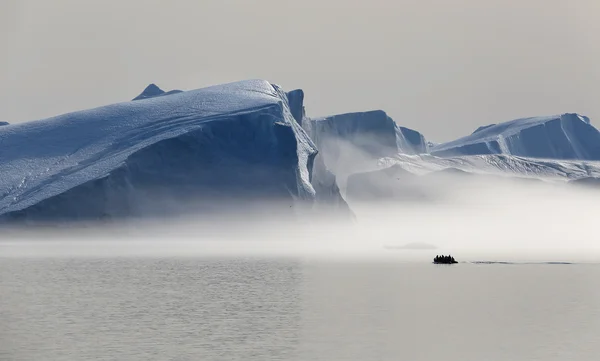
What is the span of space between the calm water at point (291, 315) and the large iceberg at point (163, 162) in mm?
41487

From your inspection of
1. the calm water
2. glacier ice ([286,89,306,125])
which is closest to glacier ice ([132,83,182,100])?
glacier ice ([286,89,306,125])

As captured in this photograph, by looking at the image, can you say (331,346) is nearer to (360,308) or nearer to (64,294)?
(360,308)

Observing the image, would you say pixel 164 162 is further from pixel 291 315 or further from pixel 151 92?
pixel 291 315

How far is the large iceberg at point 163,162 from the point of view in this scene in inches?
4840

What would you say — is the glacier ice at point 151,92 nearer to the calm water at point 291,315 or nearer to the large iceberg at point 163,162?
the large iceberg at point 163,162

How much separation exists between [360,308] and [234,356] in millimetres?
16385

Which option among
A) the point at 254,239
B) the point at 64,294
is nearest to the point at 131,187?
the point at 254,239

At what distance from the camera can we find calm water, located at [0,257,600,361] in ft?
124

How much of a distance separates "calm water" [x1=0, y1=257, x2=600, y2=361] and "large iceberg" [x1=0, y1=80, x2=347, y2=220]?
41.5 meters

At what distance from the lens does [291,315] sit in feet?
159

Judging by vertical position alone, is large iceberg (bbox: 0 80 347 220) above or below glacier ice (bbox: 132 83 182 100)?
below

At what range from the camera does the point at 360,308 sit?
5188 cm

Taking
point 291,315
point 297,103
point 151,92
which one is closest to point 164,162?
point 297,103

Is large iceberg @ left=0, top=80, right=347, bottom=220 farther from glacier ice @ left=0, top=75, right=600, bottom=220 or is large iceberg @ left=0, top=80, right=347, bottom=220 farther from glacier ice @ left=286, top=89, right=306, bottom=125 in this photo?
glacier ice @ left=286, top=89, right=306, bottom=125
